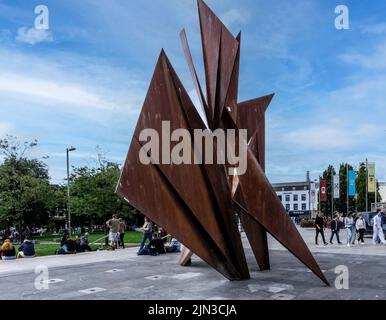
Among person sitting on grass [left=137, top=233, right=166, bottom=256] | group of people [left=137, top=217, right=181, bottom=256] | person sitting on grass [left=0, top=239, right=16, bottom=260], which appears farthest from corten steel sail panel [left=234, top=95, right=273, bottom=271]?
person sitting on grass [left=0, top=239, right=16, bottom=260]

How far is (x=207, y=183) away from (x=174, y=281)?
2426mm

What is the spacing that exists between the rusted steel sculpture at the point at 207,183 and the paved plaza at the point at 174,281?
681 millimetres

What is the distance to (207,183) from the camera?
30.5 ft

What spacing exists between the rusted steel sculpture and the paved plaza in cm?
68

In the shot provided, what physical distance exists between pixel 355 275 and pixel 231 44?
6.35m

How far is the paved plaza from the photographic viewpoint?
8.12 meters

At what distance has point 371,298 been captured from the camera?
774 cm

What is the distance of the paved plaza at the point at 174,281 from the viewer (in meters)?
8.12

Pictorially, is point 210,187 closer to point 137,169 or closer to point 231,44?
point 137,169

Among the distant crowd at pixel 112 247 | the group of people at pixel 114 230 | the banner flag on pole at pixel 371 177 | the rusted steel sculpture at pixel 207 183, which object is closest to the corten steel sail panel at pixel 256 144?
the rusted steel sculpture at pixel 207 183

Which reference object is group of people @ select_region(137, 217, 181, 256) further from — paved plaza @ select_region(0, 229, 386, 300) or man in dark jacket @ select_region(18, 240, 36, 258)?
man in dark jacket @ select_region(18, 240, 36, 258)

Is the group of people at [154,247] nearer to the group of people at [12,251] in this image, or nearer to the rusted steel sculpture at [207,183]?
the group of people at [12,251]
